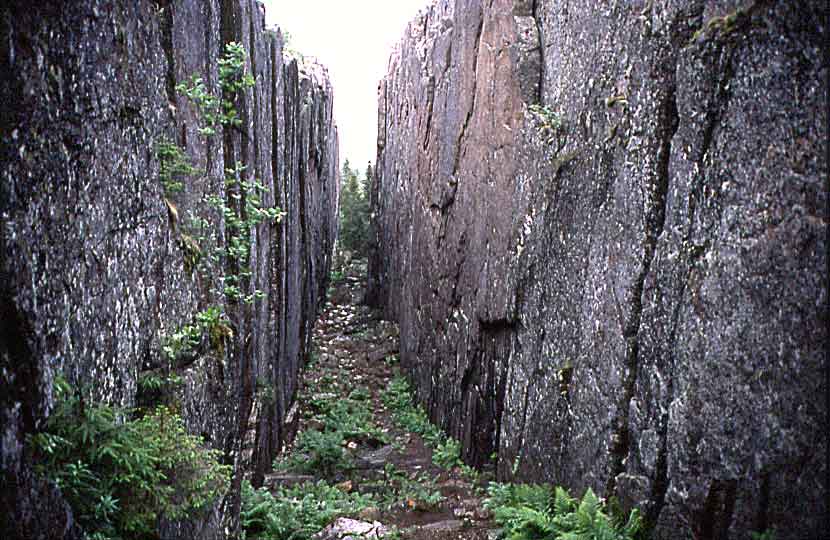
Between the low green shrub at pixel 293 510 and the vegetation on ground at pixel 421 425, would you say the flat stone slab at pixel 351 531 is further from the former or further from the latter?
the vegetation on ground at pixel 421 425

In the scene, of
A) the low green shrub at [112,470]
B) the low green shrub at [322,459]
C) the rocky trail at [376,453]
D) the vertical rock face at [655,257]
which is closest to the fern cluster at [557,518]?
the vertical rock face at [655,257]

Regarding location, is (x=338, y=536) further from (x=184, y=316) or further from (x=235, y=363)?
(x=184, y=316)

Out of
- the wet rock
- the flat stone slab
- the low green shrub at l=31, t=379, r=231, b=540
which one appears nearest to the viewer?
the low green shrub at l=31, t=379, r=231, b=540

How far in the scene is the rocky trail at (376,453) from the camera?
21.3 ft

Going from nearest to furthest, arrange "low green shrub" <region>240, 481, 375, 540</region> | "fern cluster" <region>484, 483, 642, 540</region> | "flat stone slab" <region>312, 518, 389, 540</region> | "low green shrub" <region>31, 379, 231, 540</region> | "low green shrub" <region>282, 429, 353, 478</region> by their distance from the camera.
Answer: "low green shrub" <region>31, 379, 231, 540</region>, "fern cluster" <region>484, 483, 642, 540</region>, "flat stone slab" <region>312, 518, 389, 540</region>, "low green shrub" <region>240, 481, 375, 540</region>, "low green shrub" <region>282, 429, 353, 478</region>

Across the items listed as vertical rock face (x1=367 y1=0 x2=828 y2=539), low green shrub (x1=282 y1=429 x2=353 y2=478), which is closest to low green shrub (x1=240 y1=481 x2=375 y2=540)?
→ low green shrub (x1=282 y1=429 x2=353 y2=478)

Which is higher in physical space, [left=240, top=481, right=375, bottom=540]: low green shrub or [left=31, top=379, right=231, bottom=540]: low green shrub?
[left=31, top=379, right=231, bottom=540]: low green shrub

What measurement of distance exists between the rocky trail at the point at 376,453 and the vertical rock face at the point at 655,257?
0.74 m

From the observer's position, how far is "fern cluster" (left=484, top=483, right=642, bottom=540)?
14.3ft

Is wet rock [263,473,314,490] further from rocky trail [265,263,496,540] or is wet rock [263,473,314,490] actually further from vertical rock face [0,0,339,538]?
vertical rock face [0,0,339,538]

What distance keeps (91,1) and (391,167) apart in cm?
1383

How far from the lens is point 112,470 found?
8.91 feet

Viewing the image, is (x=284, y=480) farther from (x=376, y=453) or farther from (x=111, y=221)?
(x=111, y=221)

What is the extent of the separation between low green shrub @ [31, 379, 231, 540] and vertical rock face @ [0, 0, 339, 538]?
107 mm
